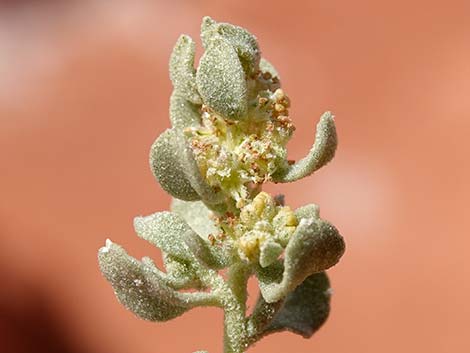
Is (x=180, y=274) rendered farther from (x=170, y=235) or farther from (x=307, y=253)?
(x=307, y=253)

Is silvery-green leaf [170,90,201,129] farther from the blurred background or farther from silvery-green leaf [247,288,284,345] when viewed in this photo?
the blurred background

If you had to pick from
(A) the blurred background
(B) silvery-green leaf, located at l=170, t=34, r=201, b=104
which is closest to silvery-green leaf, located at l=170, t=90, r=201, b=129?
(B) silvery-green leaf, located at l=170, t=34, r=201, b=104

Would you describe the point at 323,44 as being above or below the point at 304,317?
above

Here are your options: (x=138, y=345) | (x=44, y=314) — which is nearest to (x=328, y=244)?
(x=138, y=345)

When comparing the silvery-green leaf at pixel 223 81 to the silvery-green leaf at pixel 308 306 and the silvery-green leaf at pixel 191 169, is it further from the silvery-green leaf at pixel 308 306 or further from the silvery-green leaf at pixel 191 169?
the silvery-green leaf at pixel 308 306

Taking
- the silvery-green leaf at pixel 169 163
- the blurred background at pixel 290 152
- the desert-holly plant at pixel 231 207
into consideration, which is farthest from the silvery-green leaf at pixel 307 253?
the blurred background at pixel 290 152

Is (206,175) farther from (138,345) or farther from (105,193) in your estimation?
(105,193)
